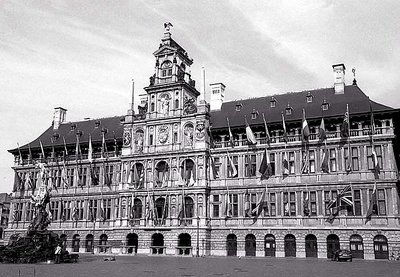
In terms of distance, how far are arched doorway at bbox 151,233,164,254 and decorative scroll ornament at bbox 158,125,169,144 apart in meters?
12.0

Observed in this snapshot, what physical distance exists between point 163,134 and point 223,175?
9.87 m

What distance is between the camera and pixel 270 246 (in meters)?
50.8

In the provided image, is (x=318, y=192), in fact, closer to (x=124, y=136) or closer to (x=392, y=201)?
(x=392, y=201)

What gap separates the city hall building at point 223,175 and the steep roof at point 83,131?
45 cm

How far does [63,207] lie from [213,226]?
2334 cm

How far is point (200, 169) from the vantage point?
55.7 m

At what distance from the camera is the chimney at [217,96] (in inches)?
2457

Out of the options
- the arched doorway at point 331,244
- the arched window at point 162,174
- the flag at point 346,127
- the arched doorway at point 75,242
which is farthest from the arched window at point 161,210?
the flag at point 346,127

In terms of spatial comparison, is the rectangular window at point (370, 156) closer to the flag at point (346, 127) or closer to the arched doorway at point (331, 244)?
the flag at point (346, 127)

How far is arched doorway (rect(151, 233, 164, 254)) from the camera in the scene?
55050mm

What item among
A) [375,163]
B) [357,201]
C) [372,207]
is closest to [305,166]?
[357,201]

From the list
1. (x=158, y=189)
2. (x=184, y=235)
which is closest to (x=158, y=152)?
(x=158, y=189)

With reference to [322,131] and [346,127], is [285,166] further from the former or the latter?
[346,127]

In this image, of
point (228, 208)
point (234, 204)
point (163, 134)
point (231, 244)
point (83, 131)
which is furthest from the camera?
point (83, 131)
